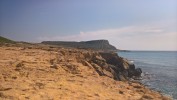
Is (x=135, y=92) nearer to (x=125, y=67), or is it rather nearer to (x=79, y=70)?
(x=79, y=70)

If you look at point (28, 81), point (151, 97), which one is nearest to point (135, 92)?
point (151, 97)

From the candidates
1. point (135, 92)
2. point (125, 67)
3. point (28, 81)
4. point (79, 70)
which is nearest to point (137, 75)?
point (125, 67)

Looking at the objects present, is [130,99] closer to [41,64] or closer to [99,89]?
[99,89]

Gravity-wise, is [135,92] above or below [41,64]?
below

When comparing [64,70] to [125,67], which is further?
[125,67]

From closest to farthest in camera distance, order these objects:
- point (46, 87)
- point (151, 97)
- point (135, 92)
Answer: point (46, 87) → point (151, 97) → point (135, 92)

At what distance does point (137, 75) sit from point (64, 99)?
3326 cm

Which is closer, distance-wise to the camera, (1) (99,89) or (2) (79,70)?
(1) (99,89)

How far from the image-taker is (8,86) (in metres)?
10.8

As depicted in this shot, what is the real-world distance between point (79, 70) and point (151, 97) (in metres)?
6.04

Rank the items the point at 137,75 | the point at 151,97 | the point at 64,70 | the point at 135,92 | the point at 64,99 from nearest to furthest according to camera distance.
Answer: the point at 64,99 < the point at 151,97 < the point at 135,92 < the point at 64,70 < the point at 137,75

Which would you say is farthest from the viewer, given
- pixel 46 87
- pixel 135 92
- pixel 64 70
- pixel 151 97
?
pixel 64 70

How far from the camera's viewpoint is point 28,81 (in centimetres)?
1200

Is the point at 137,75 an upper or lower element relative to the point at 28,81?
lower
